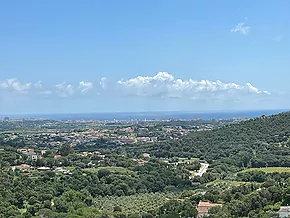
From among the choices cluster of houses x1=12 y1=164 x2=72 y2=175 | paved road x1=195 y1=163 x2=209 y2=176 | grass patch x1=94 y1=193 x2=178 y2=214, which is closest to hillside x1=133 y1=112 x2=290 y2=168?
paved road x1=195 y1=163 x2=209 y2=176

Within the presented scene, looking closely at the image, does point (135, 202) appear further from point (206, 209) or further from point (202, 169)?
point (202, 169)

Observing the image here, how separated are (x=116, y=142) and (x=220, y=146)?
36409 mm

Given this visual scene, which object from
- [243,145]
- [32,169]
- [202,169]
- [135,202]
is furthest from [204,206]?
[243,145]

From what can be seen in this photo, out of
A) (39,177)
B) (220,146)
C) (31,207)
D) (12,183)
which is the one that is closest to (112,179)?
(39,177)

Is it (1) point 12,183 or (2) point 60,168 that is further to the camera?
(2) point 60,168

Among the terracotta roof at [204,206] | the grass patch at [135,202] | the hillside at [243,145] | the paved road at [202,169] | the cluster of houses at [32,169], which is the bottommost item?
the grass patch at [135,202]

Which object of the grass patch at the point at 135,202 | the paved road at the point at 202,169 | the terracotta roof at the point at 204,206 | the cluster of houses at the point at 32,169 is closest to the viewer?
the terracotta roof at the point at 204,206

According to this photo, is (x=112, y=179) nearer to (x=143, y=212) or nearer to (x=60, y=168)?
(x=60, y=168)

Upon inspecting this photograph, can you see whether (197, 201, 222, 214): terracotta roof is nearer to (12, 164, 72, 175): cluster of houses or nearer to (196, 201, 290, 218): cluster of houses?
(196, 201, 290, 218): cluster of houses

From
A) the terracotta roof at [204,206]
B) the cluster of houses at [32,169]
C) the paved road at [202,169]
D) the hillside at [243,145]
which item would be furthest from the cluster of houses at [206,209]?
the hillside at [243,145]

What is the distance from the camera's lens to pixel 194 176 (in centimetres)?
5706

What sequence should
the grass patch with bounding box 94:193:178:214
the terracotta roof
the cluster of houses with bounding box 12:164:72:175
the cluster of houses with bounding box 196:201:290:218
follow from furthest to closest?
1. the cluster of houses with bounding box 12:164:72:175
2. the grass patch with bounding box 94:193:178:214
3. the terracotta roof
4. the cluster of houses with bounding box 196:201:290:218

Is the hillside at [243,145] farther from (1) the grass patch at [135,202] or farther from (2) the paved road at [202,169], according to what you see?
(1) the grass patch at [135,202]

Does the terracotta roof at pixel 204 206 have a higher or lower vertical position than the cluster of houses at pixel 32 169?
lower
